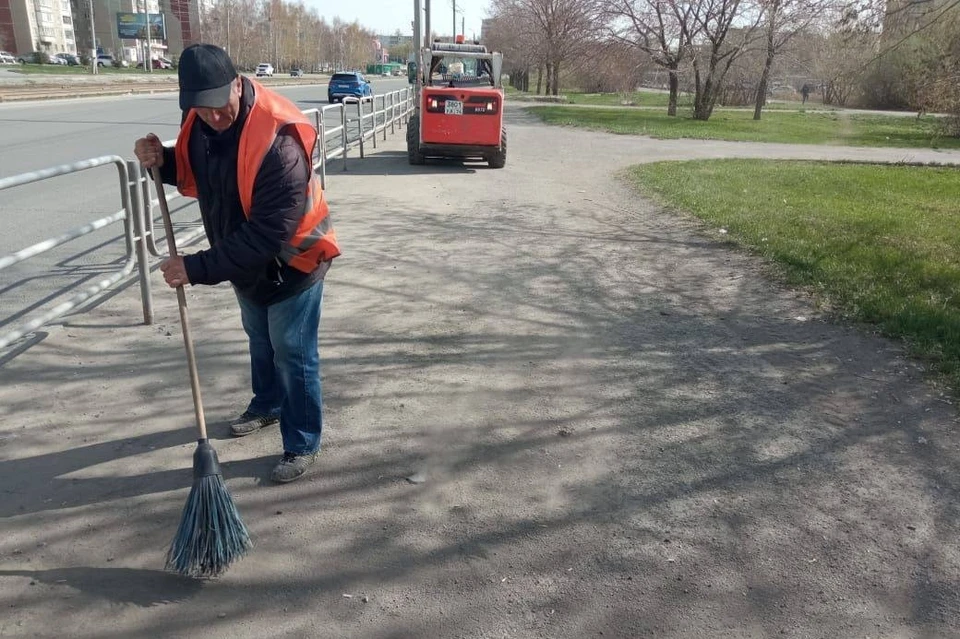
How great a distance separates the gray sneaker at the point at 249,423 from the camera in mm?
4016

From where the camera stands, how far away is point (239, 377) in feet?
15.5

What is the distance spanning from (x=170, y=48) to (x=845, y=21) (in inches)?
5043

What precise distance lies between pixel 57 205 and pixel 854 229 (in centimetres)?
968

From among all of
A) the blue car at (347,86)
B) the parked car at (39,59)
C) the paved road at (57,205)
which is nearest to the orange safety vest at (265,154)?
the paved road at (57,205)

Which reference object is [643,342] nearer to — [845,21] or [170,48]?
[845,21]

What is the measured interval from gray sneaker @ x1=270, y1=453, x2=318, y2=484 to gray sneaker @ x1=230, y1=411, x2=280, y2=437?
41 centimetres

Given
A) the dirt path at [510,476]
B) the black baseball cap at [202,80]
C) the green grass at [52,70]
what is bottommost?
the dirt path at [510,476]

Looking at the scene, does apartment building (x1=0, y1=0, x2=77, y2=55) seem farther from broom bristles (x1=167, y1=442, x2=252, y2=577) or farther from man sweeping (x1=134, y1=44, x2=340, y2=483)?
broom bristles (x1=167, y1=442, x2=252, y2=577)

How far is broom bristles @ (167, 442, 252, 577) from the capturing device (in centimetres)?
289

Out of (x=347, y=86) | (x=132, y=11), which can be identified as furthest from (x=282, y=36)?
(x=347, y=86)

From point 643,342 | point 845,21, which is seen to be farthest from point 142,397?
point 845,21

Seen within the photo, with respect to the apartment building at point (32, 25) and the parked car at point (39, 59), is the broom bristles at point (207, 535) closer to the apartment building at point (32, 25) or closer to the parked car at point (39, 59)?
the parked car at point (39, 59)

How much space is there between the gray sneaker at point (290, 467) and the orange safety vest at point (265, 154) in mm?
946

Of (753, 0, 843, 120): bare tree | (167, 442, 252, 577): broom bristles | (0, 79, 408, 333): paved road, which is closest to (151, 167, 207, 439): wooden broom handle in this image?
(167, 442, 252, 577): broom bristles
